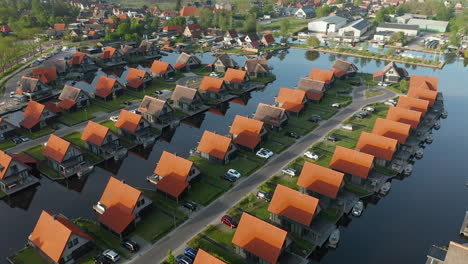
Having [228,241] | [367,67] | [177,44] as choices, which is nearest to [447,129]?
[367,67]

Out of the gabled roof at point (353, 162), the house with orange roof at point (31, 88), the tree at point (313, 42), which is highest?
the tree at point (313, 42)

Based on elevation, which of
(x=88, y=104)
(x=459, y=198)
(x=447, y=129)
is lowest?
(x=88, y=104)

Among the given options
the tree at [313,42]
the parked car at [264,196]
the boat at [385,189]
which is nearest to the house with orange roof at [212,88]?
the parked car at [264,196]

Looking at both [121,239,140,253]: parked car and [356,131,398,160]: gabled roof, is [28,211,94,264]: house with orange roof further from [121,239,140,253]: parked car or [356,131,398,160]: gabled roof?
[356,131,398,160]: gabled roof

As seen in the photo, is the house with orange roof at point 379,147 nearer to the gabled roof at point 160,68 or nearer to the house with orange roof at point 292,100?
the house with orange roof at point 292,100

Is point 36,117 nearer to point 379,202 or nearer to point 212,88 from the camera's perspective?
point 212,88

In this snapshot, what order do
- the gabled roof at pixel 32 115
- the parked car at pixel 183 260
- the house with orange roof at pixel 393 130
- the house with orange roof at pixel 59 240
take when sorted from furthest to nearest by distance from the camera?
the gabled roof at pixel 32 115 < the house with orange roof at pixel 393 130 < the parked car at pixel 183 260 < the house with orange roof at pixel 59 240

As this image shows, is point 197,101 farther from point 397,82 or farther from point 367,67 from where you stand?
point 367,67
